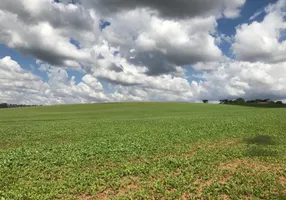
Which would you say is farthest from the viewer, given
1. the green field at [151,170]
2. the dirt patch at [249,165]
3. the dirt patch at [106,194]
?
the dirt patch at [249,165]

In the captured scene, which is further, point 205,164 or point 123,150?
point 123,150

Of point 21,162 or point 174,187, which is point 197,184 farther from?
point 21,162

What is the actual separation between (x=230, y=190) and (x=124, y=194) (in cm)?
473

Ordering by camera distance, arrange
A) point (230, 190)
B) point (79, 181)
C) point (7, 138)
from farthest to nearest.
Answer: point (7, 138), point (79, 181), point (230, 190)

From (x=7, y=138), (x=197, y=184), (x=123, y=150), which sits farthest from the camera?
(x=7, y=138)

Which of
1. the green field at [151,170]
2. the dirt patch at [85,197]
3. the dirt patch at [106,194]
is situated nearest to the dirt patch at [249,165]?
the green field at [151,170]

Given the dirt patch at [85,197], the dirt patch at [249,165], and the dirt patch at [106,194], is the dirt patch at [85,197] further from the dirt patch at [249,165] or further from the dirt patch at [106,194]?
the dirt patch at [249,165]

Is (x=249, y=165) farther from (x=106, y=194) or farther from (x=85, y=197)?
(x=85, y=197)

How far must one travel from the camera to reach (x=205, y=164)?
14.3m

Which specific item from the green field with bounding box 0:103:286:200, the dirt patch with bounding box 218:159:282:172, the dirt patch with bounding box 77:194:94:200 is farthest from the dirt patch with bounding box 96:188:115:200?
the dirt patch with bounding box 218:159:282:172

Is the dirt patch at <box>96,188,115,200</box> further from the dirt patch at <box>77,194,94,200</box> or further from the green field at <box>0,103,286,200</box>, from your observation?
the dirt patch at <box>77,194,94,200</box>

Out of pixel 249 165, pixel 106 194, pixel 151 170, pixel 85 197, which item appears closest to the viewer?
pixel 85 197

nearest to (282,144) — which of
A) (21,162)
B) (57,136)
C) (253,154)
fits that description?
(253,154)

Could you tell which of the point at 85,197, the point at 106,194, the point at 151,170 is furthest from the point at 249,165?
the point at 85,197
